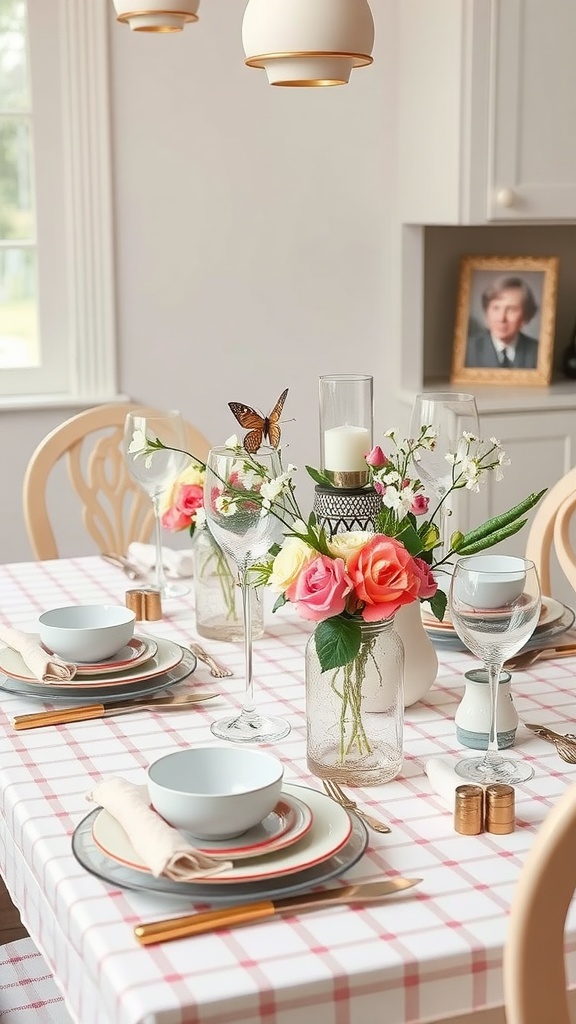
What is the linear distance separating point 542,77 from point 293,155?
646 millimetres

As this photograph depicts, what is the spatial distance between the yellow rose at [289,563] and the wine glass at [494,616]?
5.6 inches

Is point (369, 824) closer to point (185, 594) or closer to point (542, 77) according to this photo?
point (185, 594)

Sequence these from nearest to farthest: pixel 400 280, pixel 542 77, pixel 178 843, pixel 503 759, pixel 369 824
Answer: pixel 178 843 < pixel 369 824 < pixel 503 759 < pixel 542 77 < pixel 400 280

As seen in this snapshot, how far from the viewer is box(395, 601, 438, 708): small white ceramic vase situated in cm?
143

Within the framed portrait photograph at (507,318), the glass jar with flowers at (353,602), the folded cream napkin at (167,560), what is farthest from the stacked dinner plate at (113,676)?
the framed portrait photograph at (507,318)

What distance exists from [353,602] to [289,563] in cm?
7

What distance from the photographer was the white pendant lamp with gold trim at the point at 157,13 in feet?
5.42

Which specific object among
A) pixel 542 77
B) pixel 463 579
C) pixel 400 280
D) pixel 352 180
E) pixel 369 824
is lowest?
pixel 369 824

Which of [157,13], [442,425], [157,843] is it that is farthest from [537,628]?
[157,13]

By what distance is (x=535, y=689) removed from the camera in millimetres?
1509

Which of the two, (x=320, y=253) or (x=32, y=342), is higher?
(x=320, y=253)

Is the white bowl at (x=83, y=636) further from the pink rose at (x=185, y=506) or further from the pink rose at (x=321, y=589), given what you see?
the pink rose at (x=321, y=589)

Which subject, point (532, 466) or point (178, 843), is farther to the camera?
point (532, 466)

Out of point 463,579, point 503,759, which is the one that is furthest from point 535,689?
point 463,579
